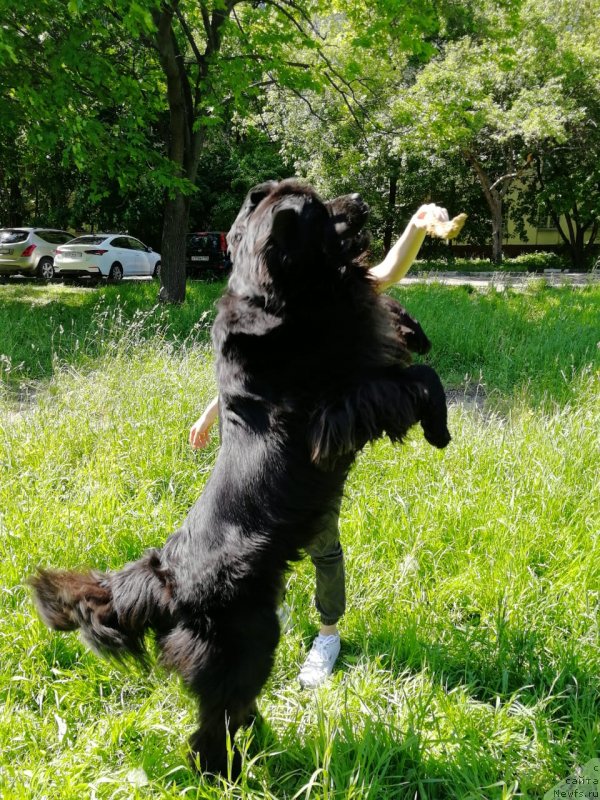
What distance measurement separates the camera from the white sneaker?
212 cm

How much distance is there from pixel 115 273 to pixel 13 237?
3.04 meters

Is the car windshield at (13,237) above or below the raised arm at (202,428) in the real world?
above

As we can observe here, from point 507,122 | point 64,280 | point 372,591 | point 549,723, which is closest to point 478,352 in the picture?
point 372,591

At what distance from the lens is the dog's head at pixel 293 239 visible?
1601 millimetres

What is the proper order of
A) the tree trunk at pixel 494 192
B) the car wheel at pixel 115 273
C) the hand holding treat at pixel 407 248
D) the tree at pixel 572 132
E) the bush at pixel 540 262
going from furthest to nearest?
the bush at pixel 540 262 → the tree trunk at pixel 494 192 → the car wheel at pixel 115 273 → the tree at pixel 572 132 → the hand holding treat at pixel 407 248

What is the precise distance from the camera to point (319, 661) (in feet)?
7.13

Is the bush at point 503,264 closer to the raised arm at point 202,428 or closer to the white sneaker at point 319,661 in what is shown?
the raised arm at point 202,428

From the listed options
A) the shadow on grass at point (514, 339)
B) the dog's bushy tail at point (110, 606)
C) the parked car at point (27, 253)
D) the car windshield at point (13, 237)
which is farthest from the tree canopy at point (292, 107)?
the dog's bushy tail at point (110, 606)

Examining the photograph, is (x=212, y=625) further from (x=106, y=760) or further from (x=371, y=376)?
(x=371, y=376)

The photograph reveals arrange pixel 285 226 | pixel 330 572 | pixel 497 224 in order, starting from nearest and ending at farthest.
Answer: pixel 285 226 < pixel 330 572 < pixel 497 224

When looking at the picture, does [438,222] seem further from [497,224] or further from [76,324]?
[497,224]

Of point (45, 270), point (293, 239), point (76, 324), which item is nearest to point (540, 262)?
point (45, 270)

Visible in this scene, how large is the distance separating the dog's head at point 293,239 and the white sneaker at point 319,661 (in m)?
1.42

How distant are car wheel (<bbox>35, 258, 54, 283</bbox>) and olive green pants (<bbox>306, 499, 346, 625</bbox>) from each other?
17.2 meters
